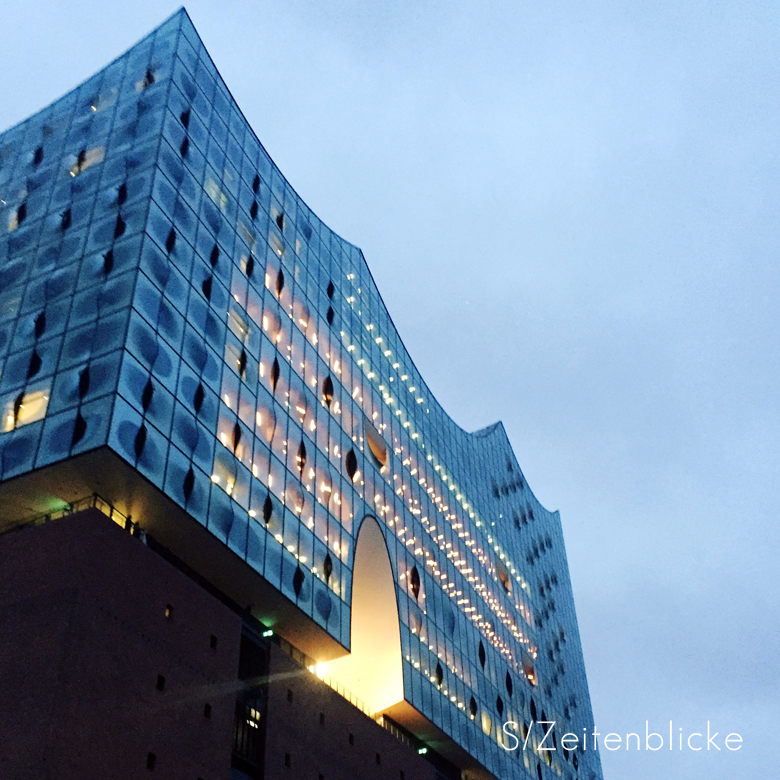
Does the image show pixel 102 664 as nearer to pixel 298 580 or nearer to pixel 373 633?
pixel 298 580

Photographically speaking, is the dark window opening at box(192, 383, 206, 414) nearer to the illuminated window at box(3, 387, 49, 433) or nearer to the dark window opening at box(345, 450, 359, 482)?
the illuminated window at box(3, 387, 49, 433)

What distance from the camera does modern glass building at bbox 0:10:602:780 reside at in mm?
25891

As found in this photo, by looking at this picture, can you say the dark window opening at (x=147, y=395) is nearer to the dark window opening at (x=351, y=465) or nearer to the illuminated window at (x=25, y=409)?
the illuminated window at (x=25, y=409)

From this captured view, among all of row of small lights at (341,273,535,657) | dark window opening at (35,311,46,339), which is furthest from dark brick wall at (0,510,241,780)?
row of small lights at (341,273,535,657)

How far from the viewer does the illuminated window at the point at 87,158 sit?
110ft

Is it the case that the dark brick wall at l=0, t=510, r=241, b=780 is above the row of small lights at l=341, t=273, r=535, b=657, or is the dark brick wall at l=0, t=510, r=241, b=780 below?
below

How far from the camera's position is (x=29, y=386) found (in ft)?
88.2

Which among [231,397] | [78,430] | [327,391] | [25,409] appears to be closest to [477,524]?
[327,391]

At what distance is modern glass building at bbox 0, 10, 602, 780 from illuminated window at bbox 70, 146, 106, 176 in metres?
0.12

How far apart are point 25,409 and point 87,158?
12.3 meters

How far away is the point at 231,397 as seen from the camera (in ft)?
99.7

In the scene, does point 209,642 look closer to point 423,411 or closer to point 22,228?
point 22,228

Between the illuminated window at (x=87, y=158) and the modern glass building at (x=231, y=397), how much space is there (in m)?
0.12

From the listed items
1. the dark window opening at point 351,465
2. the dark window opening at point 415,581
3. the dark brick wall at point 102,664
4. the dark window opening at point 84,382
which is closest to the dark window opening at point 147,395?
the dark window opening at point 84,382
